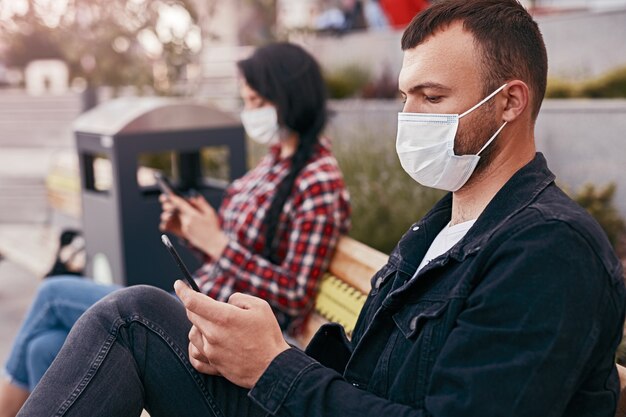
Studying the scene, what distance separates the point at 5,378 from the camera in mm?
2959

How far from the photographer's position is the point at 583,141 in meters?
5.02

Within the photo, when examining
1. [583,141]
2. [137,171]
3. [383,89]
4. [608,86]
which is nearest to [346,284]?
[137,171]

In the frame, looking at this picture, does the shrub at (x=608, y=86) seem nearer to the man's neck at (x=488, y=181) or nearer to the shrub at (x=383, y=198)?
the shrub at (x=383, y=198)

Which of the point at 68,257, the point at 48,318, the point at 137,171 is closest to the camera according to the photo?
the point at 48,318

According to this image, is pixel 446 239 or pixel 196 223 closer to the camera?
pixel 446 239

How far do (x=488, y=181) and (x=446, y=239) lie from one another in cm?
20

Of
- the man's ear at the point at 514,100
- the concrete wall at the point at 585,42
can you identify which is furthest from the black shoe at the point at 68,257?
the concrete wall at the point at 585,42

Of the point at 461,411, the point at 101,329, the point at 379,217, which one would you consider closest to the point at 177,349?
the point at 101,329

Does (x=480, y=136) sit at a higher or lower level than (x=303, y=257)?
higher

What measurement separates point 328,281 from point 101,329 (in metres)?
1.12

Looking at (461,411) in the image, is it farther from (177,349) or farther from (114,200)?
(114,200)

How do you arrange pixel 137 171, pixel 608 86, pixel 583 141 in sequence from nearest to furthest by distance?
pixel 137 171 < pixel 583 141 < pixel 608 86

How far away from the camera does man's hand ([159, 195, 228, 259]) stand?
3170mm

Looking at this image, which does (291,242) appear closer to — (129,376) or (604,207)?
(129,376)
